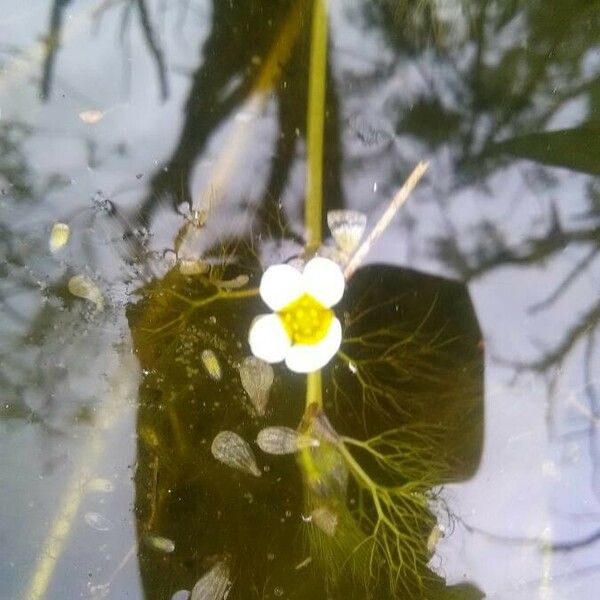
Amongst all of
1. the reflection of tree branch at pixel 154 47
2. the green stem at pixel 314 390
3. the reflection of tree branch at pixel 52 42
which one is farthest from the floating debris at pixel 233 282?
the reflection of tree branch at pixel 52 42

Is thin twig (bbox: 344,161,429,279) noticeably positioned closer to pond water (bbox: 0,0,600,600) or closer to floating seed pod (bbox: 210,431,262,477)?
pond water (bbox: 0,0,600,600)

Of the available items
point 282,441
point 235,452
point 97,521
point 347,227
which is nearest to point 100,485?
point 97,521

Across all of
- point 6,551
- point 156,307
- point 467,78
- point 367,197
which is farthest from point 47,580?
point 467,78

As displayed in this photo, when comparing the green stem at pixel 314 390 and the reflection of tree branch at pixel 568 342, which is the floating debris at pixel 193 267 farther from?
the reflection of tree branch at pixel 568 342

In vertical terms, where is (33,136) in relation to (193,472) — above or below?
above

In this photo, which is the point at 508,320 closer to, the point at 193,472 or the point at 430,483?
the point at 430,483

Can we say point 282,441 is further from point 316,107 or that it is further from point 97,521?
point 316,107
